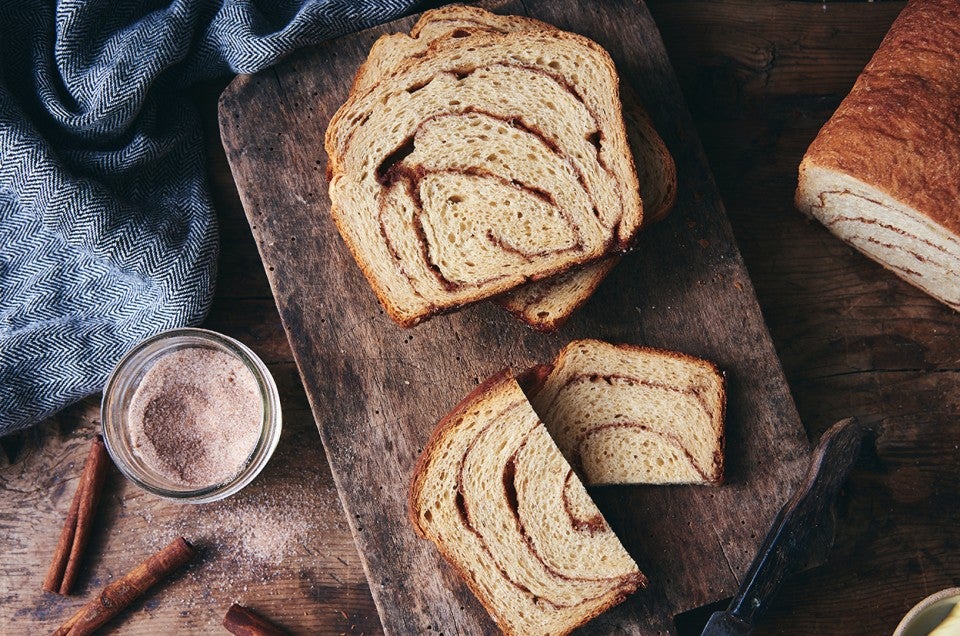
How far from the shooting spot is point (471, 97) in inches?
93.4

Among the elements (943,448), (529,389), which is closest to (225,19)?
(529,389)

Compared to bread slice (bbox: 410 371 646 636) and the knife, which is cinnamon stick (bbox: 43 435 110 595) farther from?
the knife

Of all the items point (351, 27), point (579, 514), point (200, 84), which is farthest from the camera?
point (200, 84)

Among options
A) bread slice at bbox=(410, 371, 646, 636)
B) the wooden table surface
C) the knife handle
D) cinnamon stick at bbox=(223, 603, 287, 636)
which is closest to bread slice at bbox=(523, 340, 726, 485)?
bread slice at bbox=(410, 371, 646, 636)

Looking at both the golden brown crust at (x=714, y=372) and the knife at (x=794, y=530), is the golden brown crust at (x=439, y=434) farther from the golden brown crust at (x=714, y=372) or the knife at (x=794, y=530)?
the knife at (x=794, y=530)

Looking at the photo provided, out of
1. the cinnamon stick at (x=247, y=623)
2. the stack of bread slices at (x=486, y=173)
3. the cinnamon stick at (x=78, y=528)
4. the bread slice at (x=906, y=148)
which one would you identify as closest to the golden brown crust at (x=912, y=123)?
the bread slice at (x=906, y=148)

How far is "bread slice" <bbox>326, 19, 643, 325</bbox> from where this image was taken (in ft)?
7.65

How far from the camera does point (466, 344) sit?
248cm

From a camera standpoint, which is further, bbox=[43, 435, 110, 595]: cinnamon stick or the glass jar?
bbox=[43, 435, 110, 595]: cinnamon stick

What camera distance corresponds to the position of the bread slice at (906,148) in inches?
91.4

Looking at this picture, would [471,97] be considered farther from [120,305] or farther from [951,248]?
[951,248]

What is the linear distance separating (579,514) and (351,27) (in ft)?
5.25

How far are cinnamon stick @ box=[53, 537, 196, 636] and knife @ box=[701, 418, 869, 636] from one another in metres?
1.58

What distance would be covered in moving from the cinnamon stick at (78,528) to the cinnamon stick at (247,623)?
0.50 m
